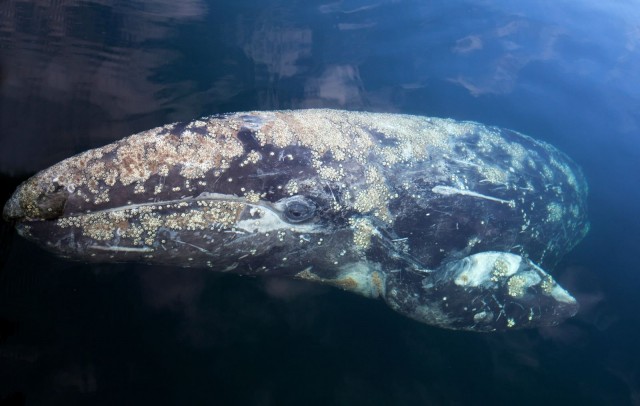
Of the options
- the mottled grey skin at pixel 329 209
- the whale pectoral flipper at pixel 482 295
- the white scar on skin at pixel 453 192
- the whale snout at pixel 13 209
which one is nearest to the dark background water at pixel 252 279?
the whale snout at pixel 13 209

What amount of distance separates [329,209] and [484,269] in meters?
2.52

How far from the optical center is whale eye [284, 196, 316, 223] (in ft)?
16.0

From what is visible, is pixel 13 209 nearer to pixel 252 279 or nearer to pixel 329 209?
pixel 252 279

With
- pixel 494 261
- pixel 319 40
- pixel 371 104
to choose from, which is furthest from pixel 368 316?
pixel 319 40

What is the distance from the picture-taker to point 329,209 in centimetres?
511

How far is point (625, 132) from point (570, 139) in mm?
1676

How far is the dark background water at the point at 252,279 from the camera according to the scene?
4.99 meters

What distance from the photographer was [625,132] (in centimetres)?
1102

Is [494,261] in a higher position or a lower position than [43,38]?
lower

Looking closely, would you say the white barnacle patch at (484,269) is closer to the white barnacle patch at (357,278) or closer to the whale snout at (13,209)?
the white barnacle patch at (357,278)

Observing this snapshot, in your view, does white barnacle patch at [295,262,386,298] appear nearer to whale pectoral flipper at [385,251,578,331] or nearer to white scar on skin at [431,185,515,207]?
whale pectoral flipper at [385,251,578,331]

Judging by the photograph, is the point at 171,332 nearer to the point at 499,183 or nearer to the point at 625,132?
the point at 499,183

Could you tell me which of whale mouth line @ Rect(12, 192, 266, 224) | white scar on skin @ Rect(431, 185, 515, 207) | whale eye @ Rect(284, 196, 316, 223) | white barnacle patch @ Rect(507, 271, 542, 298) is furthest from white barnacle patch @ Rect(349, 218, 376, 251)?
white barnacle patch @ Rect(507, 271, 542, 298)

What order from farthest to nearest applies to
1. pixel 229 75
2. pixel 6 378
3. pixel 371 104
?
pixel 371 104 → pixel 229 75 → pixel 6 378
